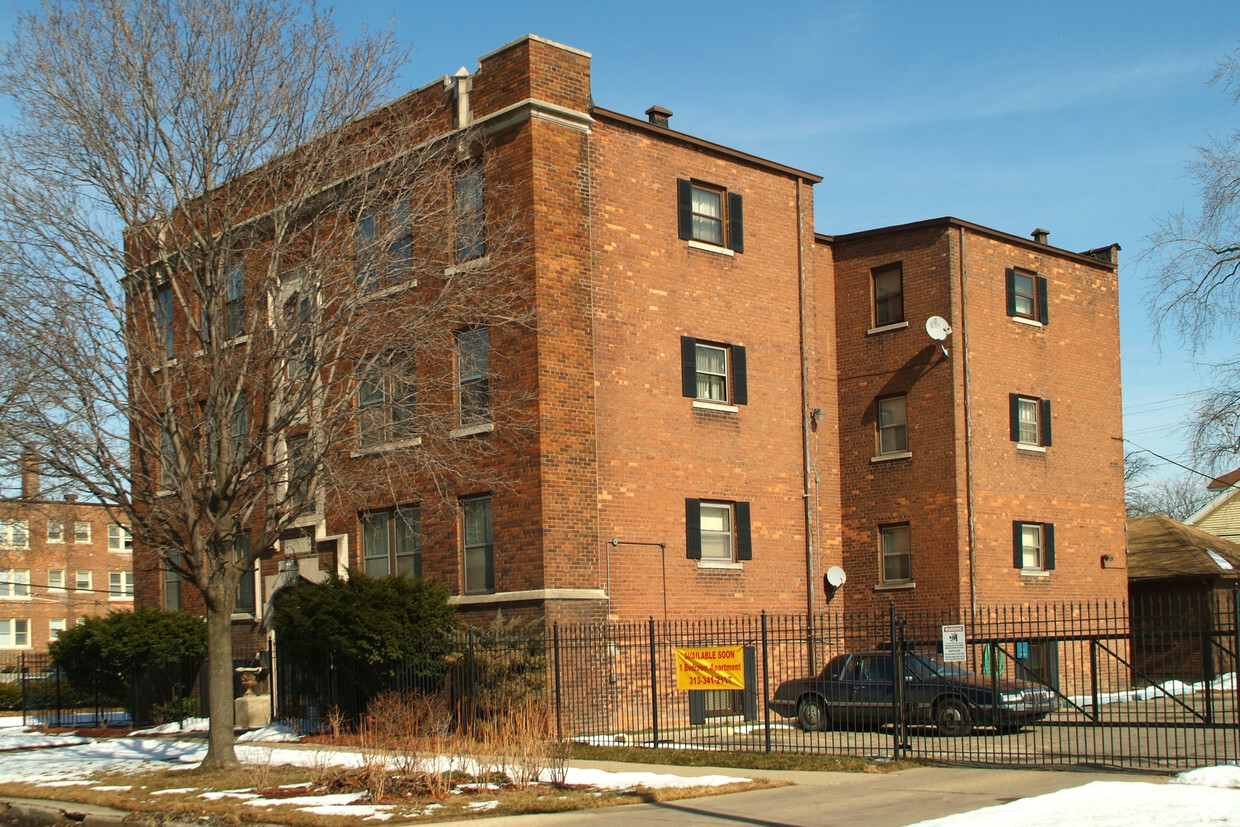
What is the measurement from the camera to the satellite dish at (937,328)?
91.4 feet

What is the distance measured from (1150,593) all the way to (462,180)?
23113mm

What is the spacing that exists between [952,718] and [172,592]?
20.1 m

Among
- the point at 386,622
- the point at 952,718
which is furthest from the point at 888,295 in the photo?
the point at 386,622

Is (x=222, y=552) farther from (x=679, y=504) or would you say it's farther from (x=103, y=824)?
(x=679, y=504)

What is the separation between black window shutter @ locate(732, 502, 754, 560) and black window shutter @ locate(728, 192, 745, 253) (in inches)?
213

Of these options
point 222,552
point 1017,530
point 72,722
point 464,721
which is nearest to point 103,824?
point 222,552

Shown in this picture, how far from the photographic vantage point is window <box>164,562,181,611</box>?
31.3 meters

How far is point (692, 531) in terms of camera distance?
82.7ft

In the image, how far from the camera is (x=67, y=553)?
6656 cm

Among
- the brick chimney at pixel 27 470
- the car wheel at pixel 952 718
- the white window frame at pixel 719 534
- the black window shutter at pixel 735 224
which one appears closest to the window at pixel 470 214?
the black window shutter at pixel 735 224

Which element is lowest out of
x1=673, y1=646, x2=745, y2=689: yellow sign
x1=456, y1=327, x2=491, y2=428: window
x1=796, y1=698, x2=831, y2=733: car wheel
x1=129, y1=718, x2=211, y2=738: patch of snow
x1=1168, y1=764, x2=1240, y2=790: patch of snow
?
x1=129, y1=718, x2=211, y2=738: patch of snow

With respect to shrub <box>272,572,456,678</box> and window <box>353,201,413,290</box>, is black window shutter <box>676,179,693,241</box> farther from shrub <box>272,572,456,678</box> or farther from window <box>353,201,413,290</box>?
shrub <box>272,572,456,678</box>

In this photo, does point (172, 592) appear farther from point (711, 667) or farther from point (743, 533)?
point (711, 667)

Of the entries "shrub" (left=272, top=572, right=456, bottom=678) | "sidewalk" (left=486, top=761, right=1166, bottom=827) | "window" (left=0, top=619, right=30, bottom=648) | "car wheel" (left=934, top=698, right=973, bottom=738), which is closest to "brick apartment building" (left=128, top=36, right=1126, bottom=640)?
"shrub" (left=272, top=572, right=456, bottom=678)
